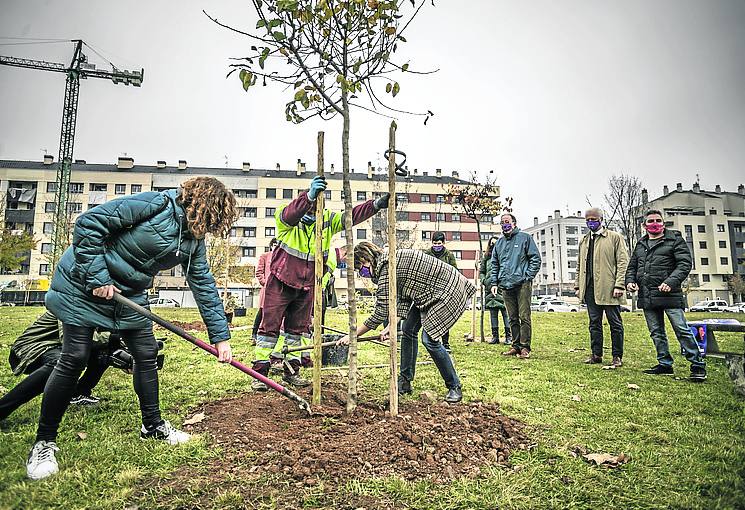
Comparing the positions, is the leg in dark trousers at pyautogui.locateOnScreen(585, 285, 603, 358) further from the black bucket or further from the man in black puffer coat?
the black bucket

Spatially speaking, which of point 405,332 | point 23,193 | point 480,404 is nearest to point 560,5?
point 405,332

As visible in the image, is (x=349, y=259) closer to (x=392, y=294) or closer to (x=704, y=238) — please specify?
(x=392, y=294)

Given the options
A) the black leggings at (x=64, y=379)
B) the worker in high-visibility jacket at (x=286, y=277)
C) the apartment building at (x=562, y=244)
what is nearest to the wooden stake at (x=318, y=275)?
the worker in high-visibility jacket at (x=286, y=277)

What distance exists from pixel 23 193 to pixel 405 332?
20.8 m

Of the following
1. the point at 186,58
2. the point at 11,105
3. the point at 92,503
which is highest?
the point at 186,58

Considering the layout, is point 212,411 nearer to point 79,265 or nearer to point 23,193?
point 79,265

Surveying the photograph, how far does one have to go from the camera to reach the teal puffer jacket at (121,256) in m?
2.86

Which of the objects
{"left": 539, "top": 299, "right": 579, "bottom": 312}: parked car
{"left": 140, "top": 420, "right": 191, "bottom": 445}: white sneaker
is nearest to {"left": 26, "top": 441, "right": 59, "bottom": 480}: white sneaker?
{"left": 140, "top": 420, "right": 191, "bottom": 445}: white sneaker

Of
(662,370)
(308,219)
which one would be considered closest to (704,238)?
(662,370)

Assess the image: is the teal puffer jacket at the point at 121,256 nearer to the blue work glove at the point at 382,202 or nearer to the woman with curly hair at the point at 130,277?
the woman with curly hair at the point at 130,277

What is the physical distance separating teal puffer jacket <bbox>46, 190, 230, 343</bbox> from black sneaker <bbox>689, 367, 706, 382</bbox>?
17.7 feet

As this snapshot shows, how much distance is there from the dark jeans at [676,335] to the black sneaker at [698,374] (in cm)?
4

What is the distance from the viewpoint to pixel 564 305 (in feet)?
129

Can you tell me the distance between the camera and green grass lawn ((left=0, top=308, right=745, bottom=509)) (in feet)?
7.93
